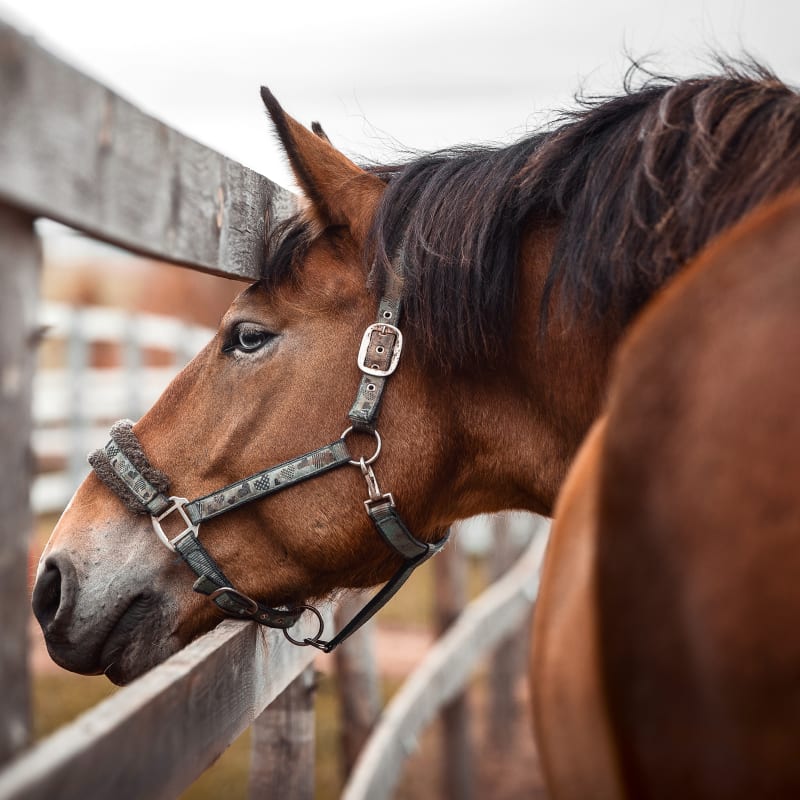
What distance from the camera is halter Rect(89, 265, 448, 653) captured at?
198cm

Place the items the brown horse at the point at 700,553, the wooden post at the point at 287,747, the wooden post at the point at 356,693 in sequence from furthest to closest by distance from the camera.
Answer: the wooden post at the point at 356,693 → the wooden post at the point at 287,747 → the brown horse at the point at 700,553

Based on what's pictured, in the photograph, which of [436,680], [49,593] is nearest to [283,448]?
[49,593]

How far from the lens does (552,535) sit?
1295 mm

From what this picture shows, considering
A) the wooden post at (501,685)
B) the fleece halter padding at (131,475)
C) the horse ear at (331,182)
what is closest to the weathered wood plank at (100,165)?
the horse ear at (331,182)

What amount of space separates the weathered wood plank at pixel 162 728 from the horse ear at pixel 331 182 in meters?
1.01

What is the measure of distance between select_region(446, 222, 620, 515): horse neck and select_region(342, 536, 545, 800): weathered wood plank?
4.64 ft

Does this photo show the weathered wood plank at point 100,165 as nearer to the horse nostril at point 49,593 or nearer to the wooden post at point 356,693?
the horse nostril at point 49,593

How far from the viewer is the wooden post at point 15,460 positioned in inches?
41.9

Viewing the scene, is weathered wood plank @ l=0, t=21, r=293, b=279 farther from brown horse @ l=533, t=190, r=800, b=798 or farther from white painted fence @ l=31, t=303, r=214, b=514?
white painted fence @ l=31, t=303, r=214, b=514

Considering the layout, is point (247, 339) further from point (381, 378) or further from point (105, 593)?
point (105, 593)

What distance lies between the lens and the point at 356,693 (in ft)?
11.5

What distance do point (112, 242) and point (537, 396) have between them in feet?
3.43

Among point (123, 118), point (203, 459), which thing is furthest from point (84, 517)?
point (123, 118)

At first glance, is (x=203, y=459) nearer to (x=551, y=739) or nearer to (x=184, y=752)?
(x=184, y=752)
